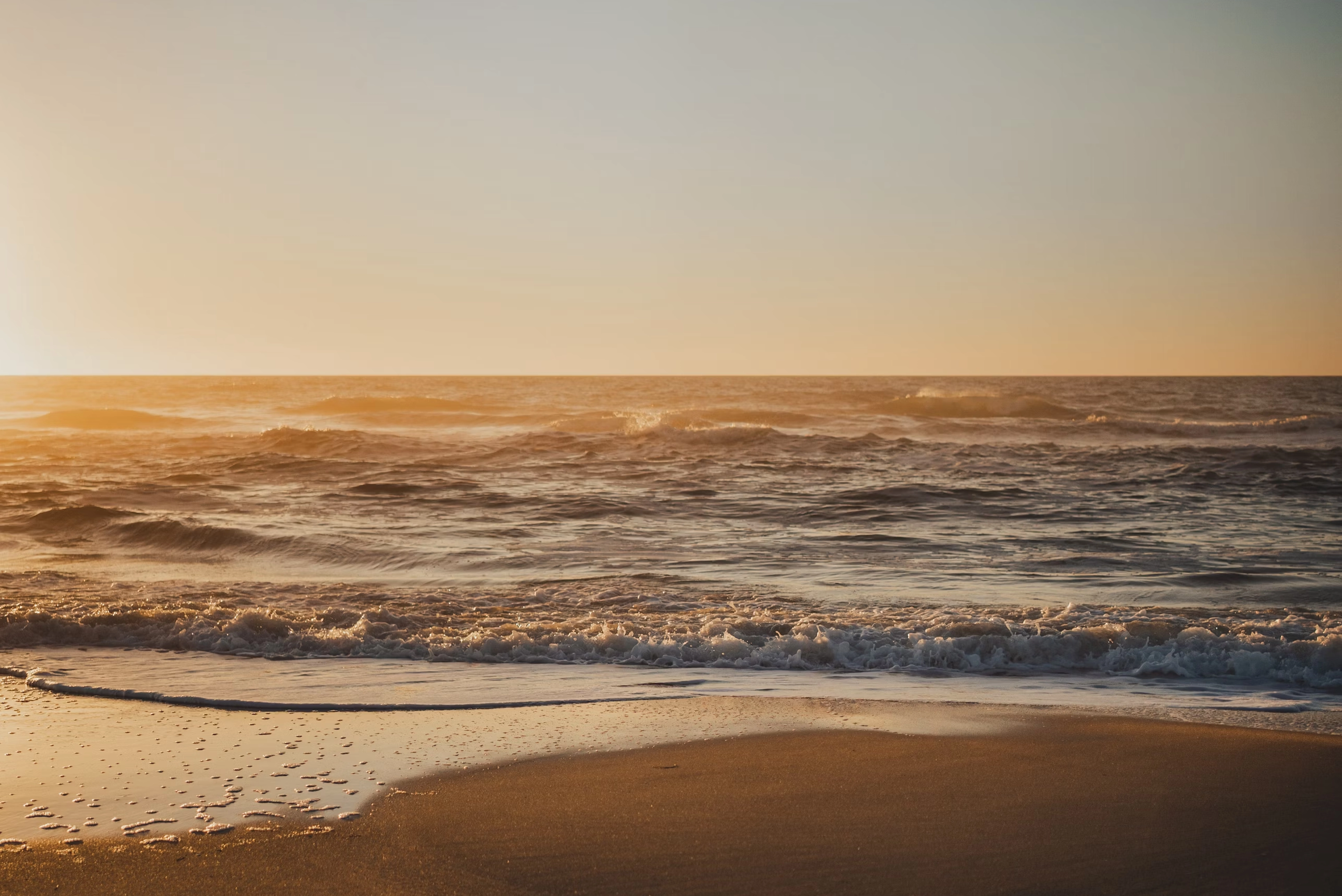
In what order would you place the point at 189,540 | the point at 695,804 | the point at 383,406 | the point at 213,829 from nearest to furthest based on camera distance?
the point at 213,829 → the point at 695,804 → the point at 189,540 → the point at 383,406

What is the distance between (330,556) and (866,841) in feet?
31.5

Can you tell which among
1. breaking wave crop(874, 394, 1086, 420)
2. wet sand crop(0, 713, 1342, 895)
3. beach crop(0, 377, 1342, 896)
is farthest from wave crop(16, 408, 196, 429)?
wet sand crop(0, 713, 1342, 895)

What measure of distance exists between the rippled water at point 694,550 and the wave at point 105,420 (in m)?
12.2

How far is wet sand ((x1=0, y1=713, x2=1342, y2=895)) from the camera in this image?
11.9ft

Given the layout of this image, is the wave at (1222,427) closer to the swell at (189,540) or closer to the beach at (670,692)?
the beach at (670,692)

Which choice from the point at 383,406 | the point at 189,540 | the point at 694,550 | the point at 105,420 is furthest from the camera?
the point at 383,406

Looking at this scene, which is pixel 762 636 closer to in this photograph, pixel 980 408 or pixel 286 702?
pixel 286 702

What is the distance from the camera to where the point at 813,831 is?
4.07 metres

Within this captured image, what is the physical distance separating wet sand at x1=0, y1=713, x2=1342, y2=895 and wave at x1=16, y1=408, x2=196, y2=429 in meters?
42.6

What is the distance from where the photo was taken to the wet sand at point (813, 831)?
3631 millimetres

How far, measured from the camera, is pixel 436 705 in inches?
233

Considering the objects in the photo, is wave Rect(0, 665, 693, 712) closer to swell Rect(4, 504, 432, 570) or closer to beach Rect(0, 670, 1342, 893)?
beach Rect(0, 670, 1342, 893)

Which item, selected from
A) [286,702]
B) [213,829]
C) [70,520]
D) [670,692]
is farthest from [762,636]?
[70,520]

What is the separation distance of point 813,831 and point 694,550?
27.6ft
